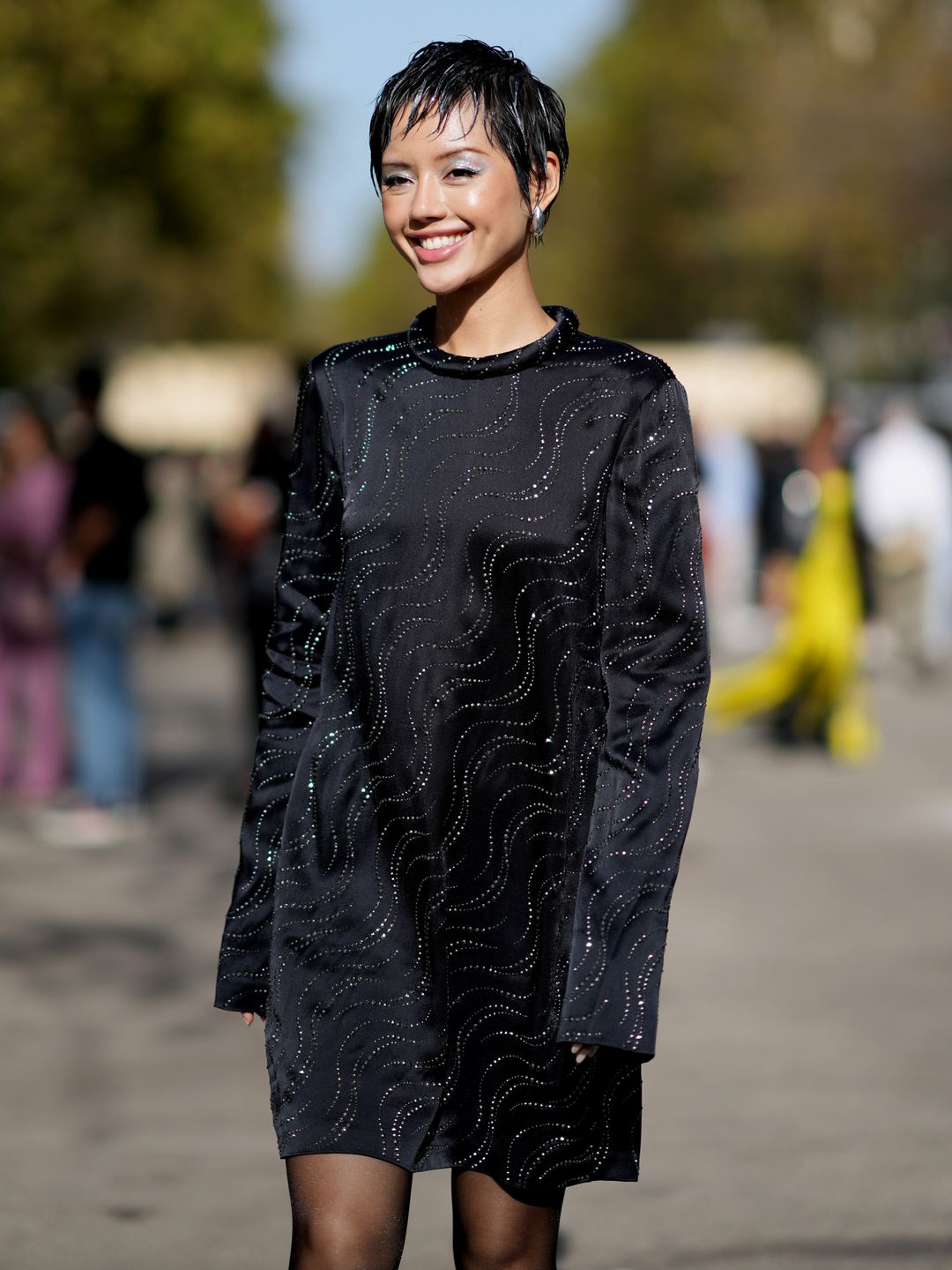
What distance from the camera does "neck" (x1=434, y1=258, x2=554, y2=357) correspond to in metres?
3.03

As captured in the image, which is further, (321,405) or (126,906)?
(126,906)

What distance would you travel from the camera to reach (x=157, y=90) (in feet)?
75.6

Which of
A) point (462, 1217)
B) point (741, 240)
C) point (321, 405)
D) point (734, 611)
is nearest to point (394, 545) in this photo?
point (321, 405)

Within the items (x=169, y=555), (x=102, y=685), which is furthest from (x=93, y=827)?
(x=169, y=555)

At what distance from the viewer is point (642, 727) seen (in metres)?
2.90

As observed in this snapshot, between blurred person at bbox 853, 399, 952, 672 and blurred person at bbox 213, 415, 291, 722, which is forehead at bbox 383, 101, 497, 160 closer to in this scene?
blurred person at bbox 213, 415, 291, 722

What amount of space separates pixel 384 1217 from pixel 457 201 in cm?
130

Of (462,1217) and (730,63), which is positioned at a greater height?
(730,63)

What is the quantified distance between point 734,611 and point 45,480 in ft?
42.5

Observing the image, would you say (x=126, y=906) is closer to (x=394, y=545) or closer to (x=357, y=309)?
(x=394, y=545)

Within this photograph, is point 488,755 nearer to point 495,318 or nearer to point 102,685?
point 495,318

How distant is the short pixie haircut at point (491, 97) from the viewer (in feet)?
9.81

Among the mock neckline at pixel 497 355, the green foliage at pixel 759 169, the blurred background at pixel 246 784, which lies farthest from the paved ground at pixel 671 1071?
the green foliage at pixel 759 169

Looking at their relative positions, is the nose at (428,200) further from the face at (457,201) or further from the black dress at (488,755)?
the black dress at (488,755)
